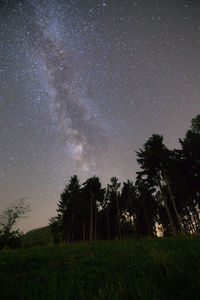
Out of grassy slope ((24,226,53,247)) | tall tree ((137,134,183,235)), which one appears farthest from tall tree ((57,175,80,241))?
tall tree ((137,134,183,235))

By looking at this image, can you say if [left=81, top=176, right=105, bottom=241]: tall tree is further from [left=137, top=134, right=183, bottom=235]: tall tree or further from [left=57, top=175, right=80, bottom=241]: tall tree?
[left=137, top=134, right=183, bottom=235]: tall tree

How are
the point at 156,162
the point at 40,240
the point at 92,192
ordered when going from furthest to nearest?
the point at 40,240, the point at 92,192, the point at 156,162

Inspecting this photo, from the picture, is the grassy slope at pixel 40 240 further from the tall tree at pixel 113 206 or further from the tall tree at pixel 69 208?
the tall tree at pixel 113 206

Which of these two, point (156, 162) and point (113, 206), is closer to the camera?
point (156, 162)

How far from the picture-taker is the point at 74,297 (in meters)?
1.42

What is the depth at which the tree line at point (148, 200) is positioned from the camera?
18.6 metres

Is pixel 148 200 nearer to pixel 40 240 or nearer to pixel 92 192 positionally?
pixel 92 192

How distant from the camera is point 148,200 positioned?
33.4 meters

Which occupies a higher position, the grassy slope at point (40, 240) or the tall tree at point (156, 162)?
the tall tree at point (156, 162)

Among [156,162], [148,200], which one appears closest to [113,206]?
[148,200]

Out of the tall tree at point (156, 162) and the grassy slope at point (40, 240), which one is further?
the grassy slope at point (40, 240)

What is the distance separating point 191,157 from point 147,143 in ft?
22.8

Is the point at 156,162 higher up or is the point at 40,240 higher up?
the point at 156,162

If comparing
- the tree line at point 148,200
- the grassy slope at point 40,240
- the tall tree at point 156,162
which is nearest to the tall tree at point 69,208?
the tree line at point 148,200
